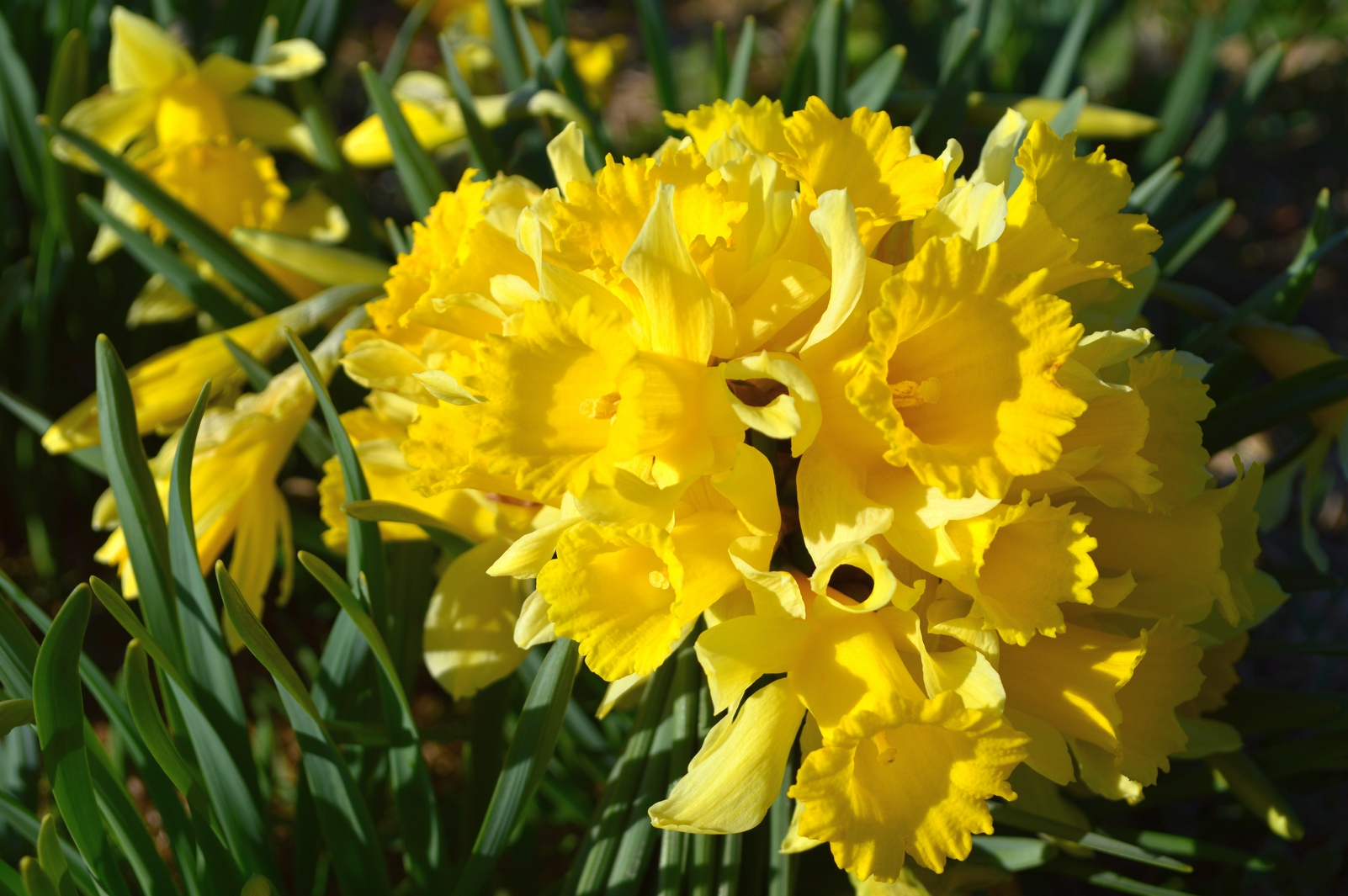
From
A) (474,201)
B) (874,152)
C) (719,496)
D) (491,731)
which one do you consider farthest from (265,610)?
(874,152)

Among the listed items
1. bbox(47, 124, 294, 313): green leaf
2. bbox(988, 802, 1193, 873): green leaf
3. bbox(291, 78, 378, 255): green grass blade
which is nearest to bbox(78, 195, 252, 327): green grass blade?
bbox(47, 124, 294, 313): green leaf

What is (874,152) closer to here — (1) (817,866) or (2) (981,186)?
(2) (981,186)

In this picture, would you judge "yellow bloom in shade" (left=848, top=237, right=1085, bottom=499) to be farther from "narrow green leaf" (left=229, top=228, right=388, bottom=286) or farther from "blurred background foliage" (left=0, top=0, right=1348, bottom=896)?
"narrow green leaf" (left=229, top=228, right=388, bottom=286)

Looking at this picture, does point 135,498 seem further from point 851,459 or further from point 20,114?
point 20,114

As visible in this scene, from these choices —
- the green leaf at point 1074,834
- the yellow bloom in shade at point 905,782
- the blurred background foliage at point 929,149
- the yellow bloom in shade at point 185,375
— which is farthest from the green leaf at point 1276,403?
the yellow bloom in shade at point 185,375

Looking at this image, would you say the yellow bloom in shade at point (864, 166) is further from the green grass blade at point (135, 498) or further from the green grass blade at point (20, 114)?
the green grass blade at point (20, 114)

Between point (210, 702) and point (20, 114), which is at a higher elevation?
point (20, 114)

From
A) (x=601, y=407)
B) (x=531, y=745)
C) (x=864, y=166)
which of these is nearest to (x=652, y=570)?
(x=601, y=407)
